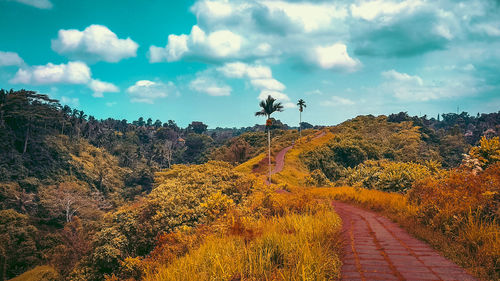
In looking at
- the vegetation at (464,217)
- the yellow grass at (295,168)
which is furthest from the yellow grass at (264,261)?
the yellow grass at (295,168)

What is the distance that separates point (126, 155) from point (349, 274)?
9953 cm

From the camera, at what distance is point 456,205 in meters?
5.82

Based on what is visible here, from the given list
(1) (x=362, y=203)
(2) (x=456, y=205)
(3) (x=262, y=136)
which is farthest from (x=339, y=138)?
(2) (x=456, y=205)

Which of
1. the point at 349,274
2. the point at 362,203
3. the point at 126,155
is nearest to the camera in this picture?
the point at 349,274

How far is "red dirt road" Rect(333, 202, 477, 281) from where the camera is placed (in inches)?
151

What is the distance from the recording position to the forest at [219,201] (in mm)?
4570

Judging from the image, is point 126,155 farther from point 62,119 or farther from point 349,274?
point 349,274

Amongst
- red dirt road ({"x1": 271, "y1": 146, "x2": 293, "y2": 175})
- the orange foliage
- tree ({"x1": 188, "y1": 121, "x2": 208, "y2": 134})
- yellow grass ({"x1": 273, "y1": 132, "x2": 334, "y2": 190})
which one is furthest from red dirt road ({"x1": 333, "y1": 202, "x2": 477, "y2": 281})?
tree ({"x1": 188, "y1": 121, "x2": 208, "y2": 134})

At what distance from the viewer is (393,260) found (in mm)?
4477

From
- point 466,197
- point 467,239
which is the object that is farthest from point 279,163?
point 467,239

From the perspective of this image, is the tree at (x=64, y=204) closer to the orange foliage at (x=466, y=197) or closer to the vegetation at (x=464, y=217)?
the vegetation at (x=464, y=217)

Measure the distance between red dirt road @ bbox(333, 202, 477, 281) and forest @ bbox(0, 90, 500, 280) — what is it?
0.28 metres

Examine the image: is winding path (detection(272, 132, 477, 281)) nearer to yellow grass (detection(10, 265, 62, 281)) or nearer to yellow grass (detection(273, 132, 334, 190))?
yellow grass (detection(273, 132, 334, 190))

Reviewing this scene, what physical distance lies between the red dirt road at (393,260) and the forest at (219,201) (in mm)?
275
